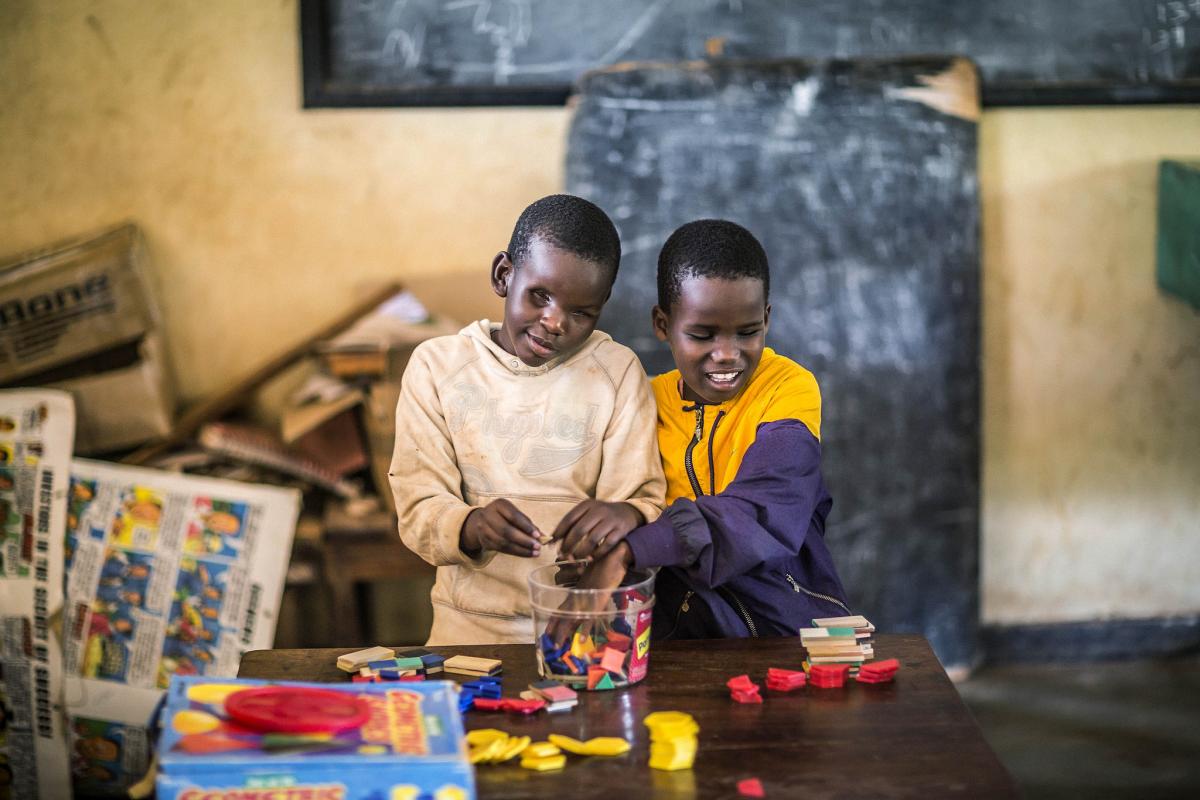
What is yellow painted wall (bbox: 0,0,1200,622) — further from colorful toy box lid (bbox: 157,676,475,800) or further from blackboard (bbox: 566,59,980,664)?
colorful toy box lid (bbox: 157,676,475,800)

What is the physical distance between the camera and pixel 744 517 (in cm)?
154

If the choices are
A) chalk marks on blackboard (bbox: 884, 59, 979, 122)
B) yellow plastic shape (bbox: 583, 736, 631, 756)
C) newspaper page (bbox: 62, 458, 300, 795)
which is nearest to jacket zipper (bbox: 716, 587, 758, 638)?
yellow plastic shape (bbox: 583, 736, 631, 756)

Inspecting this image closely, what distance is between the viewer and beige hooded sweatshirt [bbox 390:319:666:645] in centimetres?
174

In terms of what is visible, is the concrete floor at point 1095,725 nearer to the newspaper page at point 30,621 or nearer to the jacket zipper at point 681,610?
the jacket zipper at point 681,610

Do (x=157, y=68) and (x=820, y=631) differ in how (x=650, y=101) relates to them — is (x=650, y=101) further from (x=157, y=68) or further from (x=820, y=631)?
(x=820, y=631)

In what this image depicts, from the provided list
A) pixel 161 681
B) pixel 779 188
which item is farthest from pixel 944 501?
pixel 161 681

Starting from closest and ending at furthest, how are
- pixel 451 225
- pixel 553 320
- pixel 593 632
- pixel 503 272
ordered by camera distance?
pixel 593 632 → pixel 553 320 → pixel 503 272 → pixel 451 225

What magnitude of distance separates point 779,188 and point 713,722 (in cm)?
199

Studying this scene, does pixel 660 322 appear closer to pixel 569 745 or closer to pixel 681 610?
pixel 681 610

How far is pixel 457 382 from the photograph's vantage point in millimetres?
1768

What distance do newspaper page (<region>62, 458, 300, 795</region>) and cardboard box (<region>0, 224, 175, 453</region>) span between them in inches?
10.4

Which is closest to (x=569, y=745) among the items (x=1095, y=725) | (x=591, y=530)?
(x=591, y=530)

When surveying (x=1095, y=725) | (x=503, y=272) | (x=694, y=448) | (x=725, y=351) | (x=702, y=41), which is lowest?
(x=1095, y=725)

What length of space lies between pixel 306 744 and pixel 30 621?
6.27 ft
